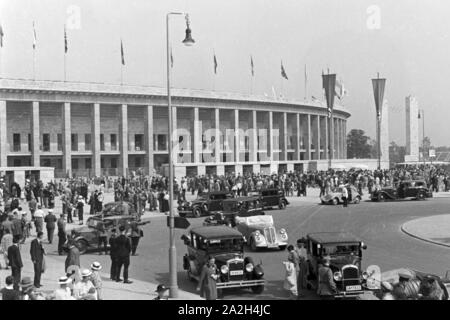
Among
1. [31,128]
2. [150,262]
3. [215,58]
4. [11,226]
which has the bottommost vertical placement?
[150,262]

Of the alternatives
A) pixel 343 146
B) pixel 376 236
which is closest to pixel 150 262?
pixel 376 236

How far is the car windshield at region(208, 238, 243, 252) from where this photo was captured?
16.3 m

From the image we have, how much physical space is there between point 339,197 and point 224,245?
2333 centimetres

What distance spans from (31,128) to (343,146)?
67.8 m

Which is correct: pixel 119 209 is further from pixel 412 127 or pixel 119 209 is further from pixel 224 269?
pixel 412 127

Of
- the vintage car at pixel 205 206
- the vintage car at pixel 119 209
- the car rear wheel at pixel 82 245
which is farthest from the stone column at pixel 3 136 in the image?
the car rear wheel at pixel 82 245

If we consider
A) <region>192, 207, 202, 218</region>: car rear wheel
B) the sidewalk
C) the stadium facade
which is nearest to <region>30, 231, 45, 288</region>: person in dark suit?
the sidewalk

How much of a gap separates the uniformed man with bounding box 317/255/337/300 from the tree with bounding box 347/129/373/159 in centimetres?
12821

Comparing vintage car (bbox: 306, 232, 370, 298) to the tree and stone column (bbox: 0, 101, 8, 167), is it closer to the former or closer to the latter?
stone column (bbox: 0, 101, 8, 167)

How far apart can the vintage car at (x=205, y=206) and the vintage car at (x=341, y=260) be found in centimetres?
1737

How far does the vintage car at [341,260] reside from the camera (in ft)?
46.7

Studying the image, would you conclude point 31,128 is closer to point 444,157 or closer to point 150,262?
point 150,262

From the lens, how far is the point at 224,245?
16.4 meters

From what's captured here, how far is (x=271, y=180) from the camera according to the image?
161ft
